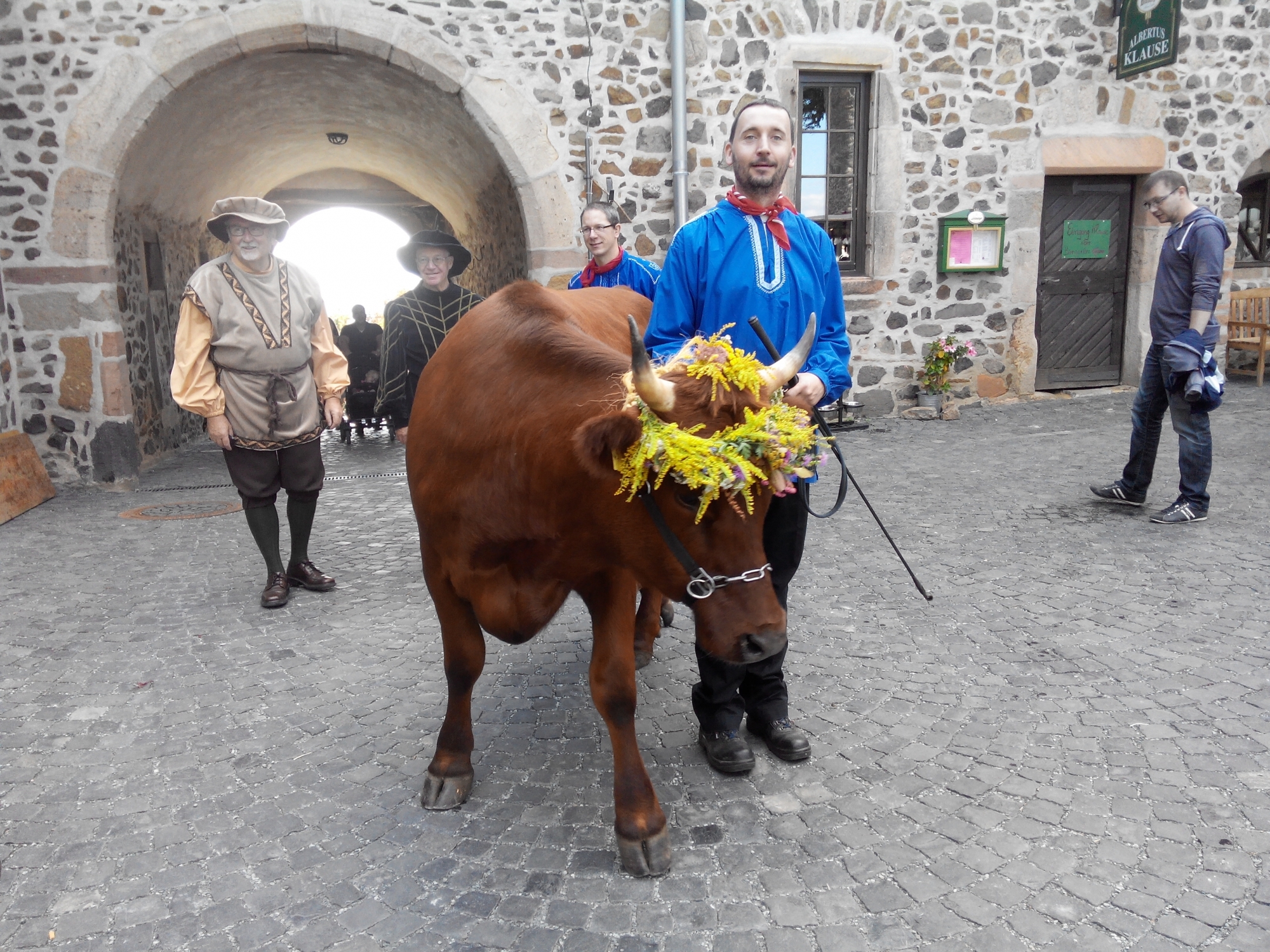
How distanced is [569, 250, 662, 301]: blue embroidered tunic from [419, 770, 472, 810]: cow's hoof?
278cm

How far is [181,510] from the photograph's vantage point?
22.6 ft

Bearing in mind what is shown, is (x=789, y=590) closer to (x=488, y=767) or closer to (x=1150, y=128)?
(x=488, y=767)

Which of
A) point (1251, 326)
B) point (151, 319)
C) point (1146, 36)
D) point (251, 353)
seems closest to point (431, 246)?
point (251, 353)

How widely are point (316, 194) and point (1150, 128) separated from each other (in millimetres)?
14132

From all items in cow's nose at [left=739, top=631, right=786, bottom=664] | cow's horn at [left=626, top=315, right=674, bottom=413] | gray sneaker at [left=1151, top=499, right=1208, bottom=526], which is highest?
cow's horn at [left=626, top=315, right=674, bottom=413]

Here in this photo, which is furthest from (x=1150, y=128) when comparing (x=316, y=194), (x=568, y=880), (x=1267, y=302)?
(x=316, y=194)

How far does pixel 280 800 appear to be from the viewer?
2.74 m

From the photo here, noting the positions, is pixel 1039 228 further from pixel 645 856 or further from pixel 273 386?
pixel 645 856

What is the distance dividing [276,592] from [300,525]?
0.42m

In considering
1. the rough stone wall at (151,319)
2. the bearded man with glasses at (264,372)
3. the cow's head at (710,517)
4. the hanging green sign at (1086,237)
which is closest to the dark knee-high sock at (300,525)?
the bearded man with glasses at (264,372)

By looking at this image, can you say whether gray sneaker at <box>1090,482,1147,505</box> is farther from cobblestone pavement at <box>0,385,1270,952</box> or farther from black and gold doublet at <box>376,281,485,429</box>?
black and gold doublet at <box>376,281,485,429</box>

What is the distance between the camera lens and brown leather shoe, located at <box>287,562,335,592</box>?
4871 mm

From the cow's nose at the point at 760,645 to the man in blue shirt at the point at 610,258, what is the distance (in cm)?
294

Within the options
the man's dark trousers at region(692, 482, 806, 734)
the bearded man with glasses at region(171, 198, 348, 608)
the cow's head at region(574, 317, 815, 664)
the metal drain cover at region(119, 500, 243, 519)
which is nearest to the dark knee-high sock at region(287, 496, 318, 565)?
the bearded man with glasses at region(171, 198, 348, 608)
